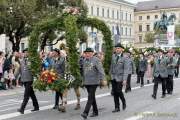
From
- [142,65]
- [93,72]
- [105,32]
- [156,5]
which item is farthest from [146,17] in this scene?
[93,72]

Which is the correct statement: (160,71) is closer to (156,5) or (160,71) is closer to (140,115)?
(140,115)

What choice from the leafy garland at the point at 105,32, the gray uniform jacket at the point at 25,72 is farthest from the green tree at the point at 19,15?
the gray uniform jacket at the point at 25,72

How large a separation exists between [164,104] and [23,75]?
451cm

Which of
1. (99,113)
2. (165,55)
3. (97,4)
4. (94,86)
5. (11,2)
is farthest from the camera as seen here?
(97,4)

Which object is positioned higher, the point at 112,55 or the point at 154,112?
the point at 112,55

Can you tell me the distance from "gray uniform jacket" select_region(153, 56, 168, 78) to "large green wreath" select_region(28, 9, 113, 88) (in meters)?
3.53

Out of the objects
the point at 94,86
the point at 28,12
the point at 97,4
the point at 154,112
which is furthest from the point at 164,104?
the point at 97,4

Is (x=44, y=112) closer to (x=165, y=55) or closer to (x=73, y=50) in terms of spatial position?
(x=73, y=50)

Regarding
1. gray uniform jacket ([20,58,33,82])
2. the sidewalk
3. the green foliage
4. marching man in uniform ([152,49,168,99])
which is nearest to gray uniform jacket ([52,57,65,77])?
the green foliage

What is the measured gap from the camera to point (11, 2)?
4138 cm

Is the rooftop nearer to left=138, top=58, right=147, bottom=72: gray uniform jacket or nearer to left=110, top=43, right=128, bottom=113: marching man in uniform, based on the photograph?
left=138, top=58, right=147, bottom=72: gray uniform jacket

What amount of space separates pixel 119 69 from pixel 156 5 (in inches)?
5051

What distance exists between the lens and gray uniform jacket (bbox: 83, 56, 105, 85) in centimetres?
1262

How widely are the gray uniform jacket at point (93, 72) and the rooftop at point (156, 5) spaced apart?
409ft
